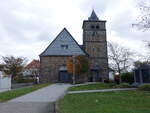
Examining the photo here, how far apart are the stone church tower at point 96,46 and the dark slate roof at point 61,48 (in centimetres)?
268

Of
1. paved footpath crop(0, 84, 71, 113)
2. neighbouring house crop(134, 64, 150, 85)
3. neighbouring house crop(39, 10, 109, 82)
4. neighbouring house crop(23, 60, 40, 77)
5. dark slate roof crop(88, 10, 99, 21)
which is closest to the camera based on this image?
paved footpath crop(0, 84, 71, 113)

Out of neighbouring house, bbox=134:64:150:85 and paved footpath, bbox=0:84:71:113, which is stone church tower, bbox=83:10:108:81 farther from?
paved footpath, bbox=0:84:71:113

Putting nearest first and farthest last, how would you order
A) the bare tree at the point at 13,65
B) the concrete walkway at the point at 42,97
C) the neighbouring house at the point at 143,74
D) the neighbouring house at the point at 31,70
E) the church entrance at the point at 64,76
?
the concrete walkway at the point at 42,97 → the neighbouring house at the point at 143,74 → the church entrance at the point at 64,76 → the bare tree at the point at 13,65 → the neighbouring house at the point at 31,70

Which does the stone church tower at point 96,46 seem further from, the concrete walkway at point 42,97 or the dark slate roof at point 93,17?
the concrete walkway at point 42,97

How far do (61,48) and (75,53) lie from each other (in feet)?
10.9

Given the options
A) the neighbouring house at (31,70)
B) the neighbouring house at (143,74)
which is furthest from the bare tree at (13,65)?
the neighbouring house at (143,74)

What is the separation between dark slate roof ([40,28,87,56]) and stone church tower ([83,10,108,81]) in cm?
268

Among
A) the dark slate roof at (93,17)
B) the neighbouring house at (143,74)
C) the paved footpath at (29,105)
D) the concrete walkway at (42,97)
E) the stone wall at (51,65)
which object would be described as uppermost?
the dark slate roof at (93,17)

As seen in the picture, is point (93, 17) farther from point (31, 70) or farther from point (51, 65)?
point (31, 70)

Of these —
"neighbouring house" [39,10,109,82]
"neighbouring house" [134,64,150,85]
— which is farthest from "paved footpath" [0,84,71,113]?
"neighbouring house" [39,10,109,82]

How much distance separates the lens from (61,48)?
50.8 metres

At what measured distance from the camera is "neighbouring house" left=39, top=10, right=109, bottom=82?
1945 inches

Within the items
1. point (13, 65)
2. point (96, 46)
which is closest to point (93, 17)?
point (96, 46)

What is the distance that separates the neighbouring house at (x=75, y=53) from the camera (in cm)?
4941
